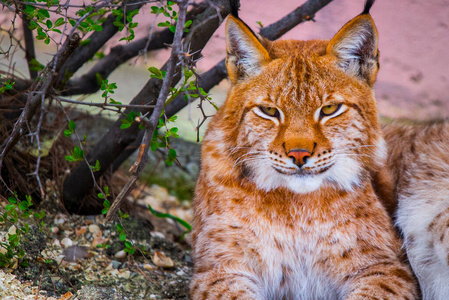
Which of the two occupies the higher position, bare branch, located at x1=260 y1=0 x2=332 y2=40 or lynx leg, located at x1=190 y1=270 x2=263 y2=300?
bare branch, located at x1=260 y1=0 x2=332 y2=40

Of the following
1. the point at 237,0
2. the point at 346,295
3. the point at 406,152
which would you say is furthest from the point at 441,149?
the point at 237,0

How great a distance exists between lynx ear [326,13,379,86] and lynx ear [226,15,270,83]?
0.39m

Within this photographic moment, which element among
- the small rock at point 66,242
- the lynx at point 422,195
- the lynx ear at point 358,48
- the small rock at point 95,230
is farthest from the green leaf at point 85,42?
the lynx at point 422,195

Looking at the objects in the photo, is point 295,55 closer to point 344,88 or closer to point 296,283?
point 344,88

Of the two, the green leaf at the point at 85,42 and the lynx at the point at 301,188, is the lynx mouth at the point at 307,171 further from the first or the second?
the green leaf at the point at 85,42

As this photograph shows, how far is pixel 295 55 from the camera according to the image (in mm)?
3152

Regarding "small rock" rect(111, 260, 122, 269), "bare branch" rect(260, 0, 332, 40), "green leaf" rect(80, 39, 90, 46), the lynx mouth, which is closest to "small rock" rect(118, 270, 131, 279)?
"small rock" rect(111, 260, 122, 269)

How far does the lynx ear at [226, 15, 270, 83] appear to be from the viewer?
10.1 feet

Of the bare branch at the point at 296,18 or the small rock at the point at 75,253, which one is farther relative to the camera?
the bare branch at the point at 296,18

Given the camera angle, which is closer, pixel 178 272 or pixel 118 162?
pixel 178 272

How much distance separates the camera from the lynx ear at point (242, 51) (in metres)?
3.09

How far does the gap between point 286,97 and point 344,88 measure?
0.34 meters

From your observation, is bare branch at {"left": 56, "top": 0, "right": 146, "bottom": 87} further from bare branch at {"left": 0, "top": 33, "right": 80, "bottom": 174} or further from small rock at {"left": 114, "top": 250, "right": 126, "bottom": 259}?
small rock at {"left": 114, "top": 250, "right": 126, "bottom": 259}

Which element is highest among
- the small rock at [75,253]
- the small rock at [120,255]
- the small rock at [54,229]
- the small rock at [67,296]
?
the small rock at [54,229]
